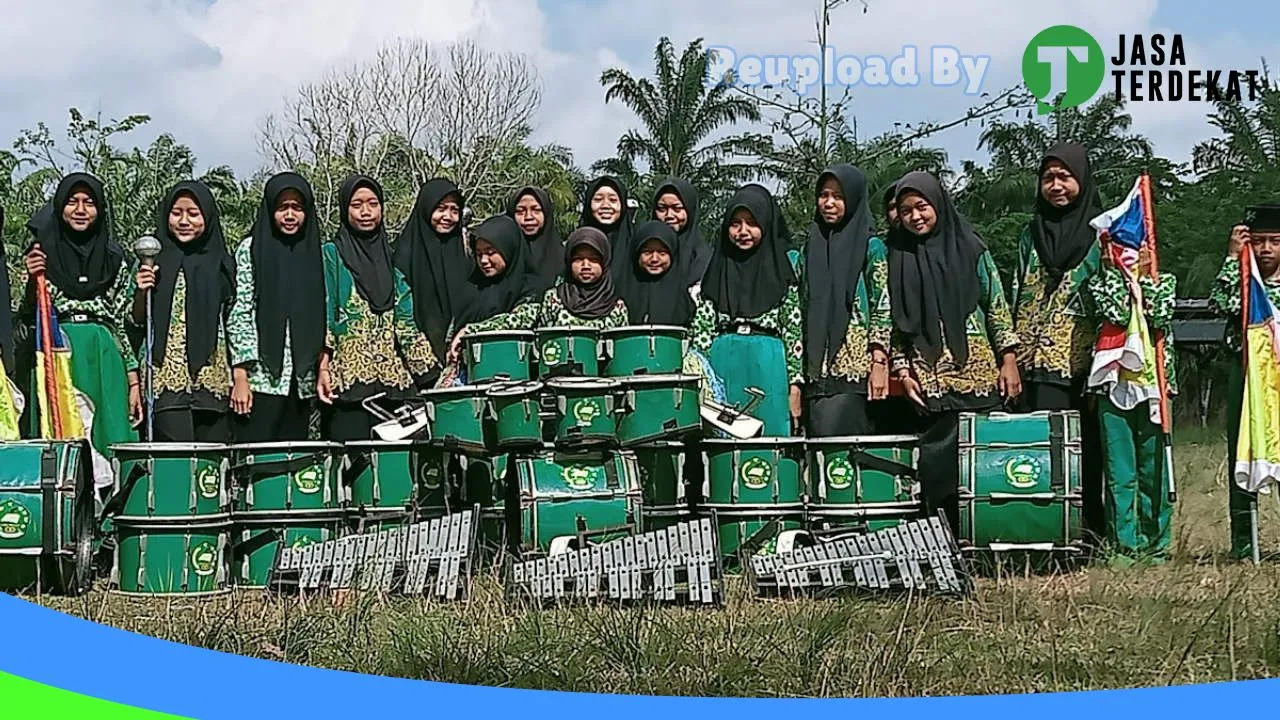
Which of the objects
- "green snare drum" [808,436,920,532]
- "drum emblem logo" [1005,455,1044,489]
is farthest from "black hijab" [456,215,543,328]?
"drum emblem logo" [1005,455,1044,489]

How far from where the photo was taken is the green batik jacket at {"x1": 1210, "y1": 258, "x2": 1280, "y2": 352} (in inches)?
256

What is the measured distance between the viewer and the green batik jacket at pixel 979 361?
6633 millimetres

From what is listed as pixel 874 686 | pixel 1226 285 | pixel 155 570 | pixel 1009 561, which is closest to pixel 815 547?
pixel 1009 561

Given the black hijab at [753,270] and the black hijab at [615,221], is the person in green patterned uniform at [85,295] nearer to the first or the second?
the black hijab at [615,221]

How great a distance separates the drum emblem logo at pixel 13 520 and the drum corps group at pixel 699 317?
0.72 metres

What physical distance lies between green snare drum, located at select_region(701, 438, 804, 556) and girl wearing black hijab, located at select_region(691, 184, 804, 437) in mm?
463

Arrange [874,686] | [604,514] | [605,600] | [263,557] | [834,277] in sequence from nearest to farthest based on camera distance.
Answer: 1. [874,686]
2. [605,600]
3. [604,514]
4. [263,557]
5. [834,277]

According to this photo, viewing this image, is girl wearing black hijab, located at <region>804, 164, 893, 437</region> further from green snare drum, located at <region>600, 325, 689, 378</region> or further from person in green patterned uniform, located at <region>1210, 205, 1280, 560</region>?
person in green patterned uniform, located at <region>1210, 205, 1280, 560</region>

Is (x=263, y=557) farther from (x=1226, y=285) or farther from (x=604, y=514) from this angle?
(x=1226, y=285)

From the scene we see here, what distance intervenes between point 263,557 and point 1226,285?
13.4 feet

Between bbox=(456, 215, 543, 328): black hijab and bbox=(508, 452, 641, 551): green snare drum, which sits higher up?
bbox=(456, 215, 543, 328): black hijab

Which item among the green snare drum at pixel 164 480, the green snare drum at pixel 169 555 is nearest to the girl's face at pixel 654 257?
the green snare drum at pixel 164 480

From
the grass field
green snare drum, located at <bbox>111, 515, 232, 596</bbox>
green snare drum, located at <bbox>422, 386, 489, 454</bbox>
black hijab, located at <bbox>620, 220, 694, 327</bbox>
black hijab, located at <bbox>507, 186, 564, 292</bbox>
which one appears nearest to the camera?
the grass field

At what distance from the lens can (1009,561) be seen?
613cm
